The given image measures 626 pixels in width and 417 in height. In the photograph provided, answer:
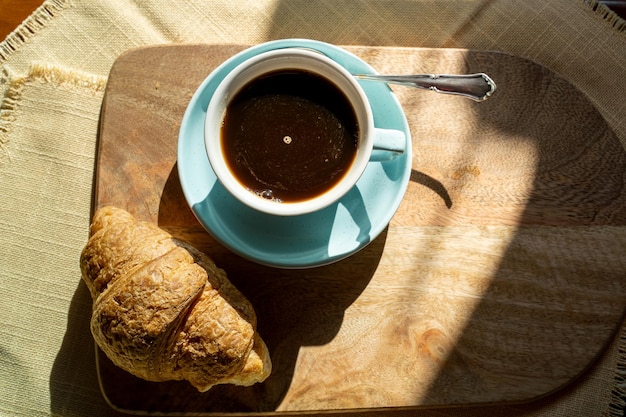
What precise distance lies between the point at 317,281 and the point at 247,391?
0.31 metres

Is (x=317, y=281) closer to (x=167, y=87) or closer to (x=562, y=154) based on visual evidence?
(x=167, y=87)

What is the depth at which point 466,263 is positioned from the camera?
4.55ft

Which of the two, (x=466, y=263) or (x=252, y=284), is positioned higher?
(x=466, y=263)

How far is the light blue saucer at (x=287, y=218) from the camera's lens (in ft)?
4.09

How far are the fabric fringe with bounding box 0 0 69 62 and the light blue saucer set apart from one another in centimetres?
69

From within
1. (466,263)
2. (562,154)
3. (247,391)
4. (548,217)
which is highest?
(562,154)

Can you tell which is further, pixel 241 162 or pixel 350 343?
pixel 350 343

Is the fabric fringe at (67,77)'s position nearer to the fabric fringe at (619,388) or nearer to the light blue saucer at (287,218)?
the light blue saucer at (287,218)

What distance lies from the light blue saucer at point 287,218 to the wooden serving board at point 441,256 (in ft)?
0.36

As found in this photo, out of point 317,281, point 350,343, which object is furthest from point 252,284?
point 350,343

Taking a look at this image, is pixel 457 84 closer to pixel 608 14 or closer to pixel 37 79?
pixel 608 14

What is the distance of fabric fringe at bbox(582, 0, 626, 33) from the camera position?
1.67 meters

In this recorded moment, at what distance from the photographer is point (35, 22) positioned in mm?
1629

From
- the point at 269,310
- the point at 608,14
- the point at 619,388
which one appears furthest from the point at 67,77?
the point at 619,388
